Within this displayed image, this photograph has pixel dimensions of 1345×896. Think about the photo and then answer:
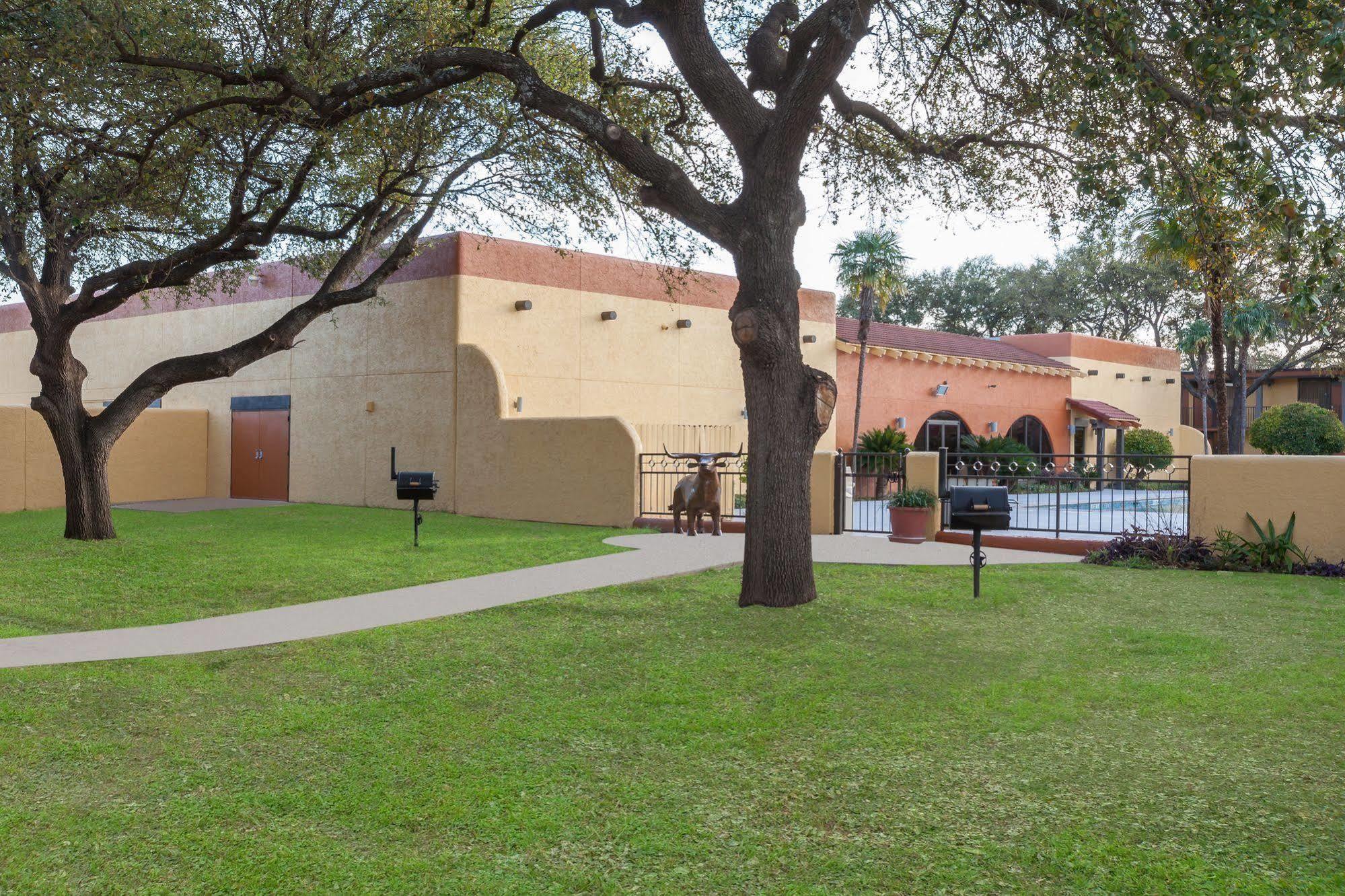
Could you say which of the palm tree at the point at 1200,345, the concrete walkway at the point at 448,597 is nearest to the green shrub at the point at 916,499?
the concrete walkway at the point at 448,597

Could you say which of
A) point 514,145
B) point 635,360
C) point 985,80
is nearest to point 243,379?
point 635,360

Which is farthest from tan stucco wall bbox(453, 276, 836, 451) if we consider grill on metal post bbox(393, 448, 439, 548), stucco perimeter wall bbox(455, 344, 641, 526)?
grill on metal post bbox(393, 448, 439, 548)

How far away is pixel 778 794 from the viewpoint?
4.59 m

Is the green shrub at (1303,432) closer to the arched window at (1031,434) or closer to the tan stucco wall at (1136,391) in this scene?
the tan stucco wall at (1136,391)

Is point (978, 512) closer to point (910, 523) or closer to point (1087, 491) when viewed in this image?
point (910, 523)

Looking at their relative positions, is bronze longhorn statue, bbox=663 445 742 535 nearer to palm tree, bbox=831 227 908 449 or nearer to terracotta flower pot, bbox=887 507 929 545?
terracotta flower pot, bbox=887 507 929 545

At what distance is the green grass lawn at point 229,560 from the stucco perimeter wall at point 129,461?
167 centimetres

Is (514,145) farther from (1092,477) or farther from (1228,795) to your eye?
(1228,795)

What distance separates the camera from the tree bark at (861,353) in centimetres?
2712

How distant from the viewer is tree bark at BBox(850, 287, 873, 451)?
27.1m

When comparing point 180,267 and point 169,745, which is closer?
point 169,745

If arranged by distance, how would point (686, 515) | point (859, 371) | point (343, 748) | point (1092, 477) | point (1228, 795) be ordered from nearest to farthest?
point (1228, 795) → point (343, 748) → point (1092, 477) → point (686, 515) → point (859, 371)

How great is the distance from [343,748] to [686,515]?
10863 millimetres

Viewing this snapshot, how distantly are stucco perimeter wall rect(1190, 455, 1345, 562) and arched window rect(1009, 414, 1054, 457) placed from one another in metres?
20.9
